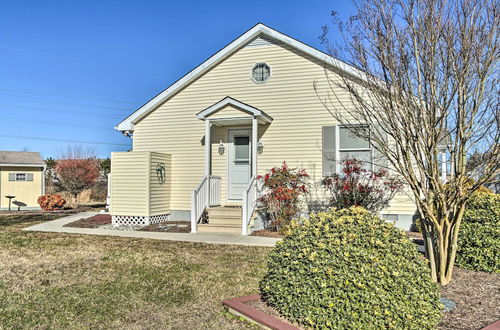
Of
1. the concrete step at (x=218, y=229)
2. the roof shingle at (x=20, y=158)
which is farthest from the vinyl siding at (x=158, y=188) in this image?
the roof shingle at (x=20, y=158)

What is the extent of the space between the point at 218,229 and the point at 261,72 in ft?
15.9

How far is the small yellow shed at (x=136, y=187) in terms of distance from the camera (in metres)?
10.6

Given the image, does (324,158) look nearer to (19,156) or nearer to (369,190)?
(369,190)

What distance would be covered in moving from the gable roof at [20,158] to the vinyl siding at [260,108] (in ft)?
40.5

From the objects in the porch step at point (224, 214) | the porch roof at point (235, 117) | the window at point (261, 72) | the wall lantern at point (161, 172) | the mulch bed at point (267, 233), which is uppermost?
the window at point (261, 72)

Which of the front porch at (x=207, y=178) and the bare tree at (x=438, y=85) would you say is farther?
the front porch at (x=207, y=178)

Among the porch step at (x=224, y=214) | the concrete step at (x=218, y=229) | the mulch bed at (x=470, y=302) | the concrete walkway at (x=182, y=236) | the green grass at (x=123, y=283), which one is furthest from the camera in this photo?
the porch step at (x=224, y=214)

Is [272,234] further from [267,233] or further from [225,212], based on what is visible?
[225,212]

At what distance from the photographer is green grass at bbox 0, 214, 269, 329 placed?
3734 millimetres

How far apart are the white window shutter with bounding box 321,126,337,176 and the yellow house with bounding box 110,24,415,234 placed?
27 millimetres

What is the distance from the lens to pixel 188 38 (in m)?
18.9

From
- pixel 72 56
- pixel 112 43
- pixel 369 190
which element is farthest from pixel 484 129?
pixel 72 56

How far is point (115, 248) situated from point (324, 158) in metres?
5.88

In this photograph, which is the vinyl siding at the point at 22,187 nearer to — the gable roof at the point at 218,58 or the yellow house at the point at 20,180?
the yellow house at the point at 20,180
